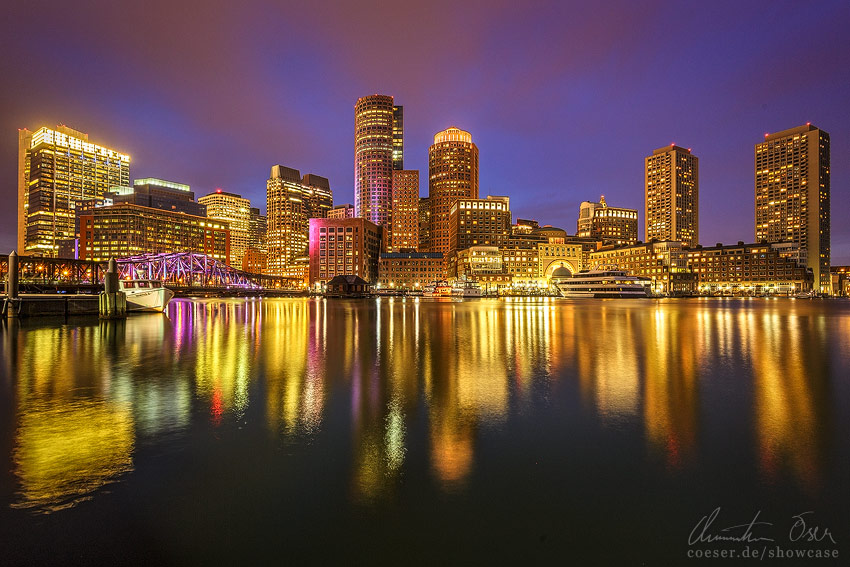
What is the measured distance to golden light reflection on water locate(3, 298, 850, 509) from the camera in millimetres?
7504

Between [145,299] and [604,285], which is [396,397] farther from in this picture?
[604,285]

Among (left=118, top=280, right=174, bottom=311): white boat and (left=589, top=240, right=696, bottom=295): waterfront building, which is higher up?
(left=589, top=240, right=696, bottom=295): waterfront building

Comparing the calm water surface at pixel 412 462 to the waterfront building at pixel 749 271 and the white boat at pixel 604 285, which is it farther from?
the waterfront building at pixel 749 271

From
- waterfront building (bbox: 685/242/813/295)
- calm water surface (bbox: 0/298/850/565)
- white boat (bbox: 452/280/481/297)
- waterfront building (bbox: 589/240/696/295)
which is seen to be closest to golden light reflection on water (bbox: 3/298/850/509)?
calm water surface (bbox: 0/298/850/565)

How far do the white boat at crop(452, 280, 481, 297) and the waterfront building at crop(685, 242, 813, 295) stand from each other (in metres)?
115

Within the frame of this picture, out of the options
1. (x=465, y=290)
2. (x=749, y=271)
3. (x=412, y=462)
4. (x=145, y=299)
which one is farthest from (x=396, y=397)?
(x=749, y=271)

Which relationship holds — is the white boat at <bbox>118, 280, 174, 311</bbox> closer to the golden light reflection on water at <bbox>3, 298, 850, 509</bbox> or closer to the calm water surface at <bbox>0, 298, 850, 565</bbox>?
the golden light reflection on water at <bbox>3, 298, 850, 509</bbox>

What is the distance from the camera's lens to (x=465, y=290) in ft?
475

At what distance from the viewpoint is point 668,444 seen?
8.20 meters

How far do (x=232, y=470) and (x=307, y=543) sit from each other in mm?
2788

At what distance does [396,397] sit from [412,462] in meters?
4.56

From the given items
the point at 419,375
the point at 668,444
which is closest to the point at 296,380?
the point at 419,375

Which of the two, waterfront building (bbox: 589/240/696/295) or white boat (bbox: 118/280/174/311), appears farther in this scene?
waterfront building (bbox: 589/240/696/295)

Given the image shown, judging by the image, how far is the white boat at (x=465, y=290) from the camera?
145 metres
